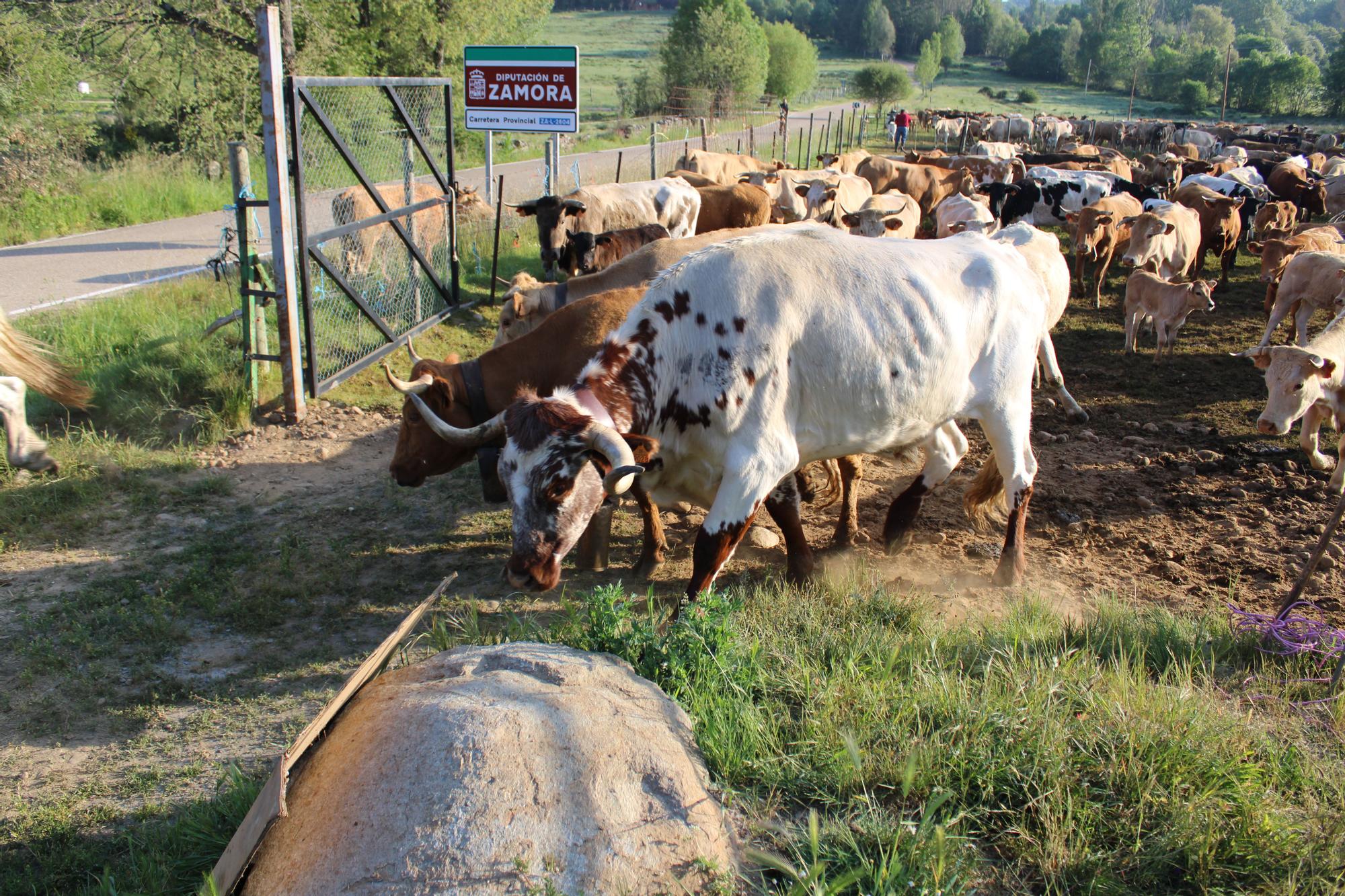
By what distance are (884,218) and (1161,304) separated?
16.1 ft

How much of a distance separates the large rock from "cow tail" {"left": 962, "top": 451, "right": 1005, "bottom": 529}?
373cm

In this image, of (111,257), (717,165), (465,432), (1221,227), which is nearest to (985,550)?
(465,432)

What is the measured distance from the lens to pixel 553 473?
424cm

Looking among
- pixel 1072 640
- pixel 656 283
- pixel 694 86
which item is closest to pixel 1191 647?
pixel 1072 640

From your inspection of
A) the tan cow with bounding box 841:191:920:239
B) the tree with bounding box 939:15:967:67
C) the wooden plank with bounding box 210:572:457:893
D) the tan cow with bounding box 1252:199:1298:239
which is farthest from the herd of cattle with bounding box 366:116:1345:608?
the tree with bounding box 939:15:967:67

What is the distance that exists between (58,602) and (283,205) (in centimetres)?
363

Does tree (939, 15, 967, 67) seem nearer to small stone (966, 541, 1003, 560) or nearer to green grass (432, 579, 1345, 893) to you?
small stone (966, 541, 1003, 560)

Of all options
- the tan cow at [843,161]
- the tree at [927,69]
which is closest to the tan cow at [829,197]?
the tan cow at [843,161]

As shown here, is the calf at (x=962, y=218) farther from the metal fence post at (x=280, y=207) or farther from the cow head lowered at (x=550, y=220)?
the metal fence post at (x=280, y=207)

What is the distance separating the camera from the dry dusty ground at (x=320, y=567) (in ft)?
13.2

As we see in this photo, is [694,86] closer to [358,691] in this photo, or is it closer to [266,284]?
[266,284]

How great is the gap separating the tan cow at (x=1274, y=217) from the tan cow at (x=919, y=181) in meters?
5.71

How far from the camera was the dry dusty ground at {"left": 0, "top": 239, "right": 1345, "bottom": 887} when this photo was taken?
4.01 meters

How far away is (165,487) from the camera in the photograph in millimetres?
6602
